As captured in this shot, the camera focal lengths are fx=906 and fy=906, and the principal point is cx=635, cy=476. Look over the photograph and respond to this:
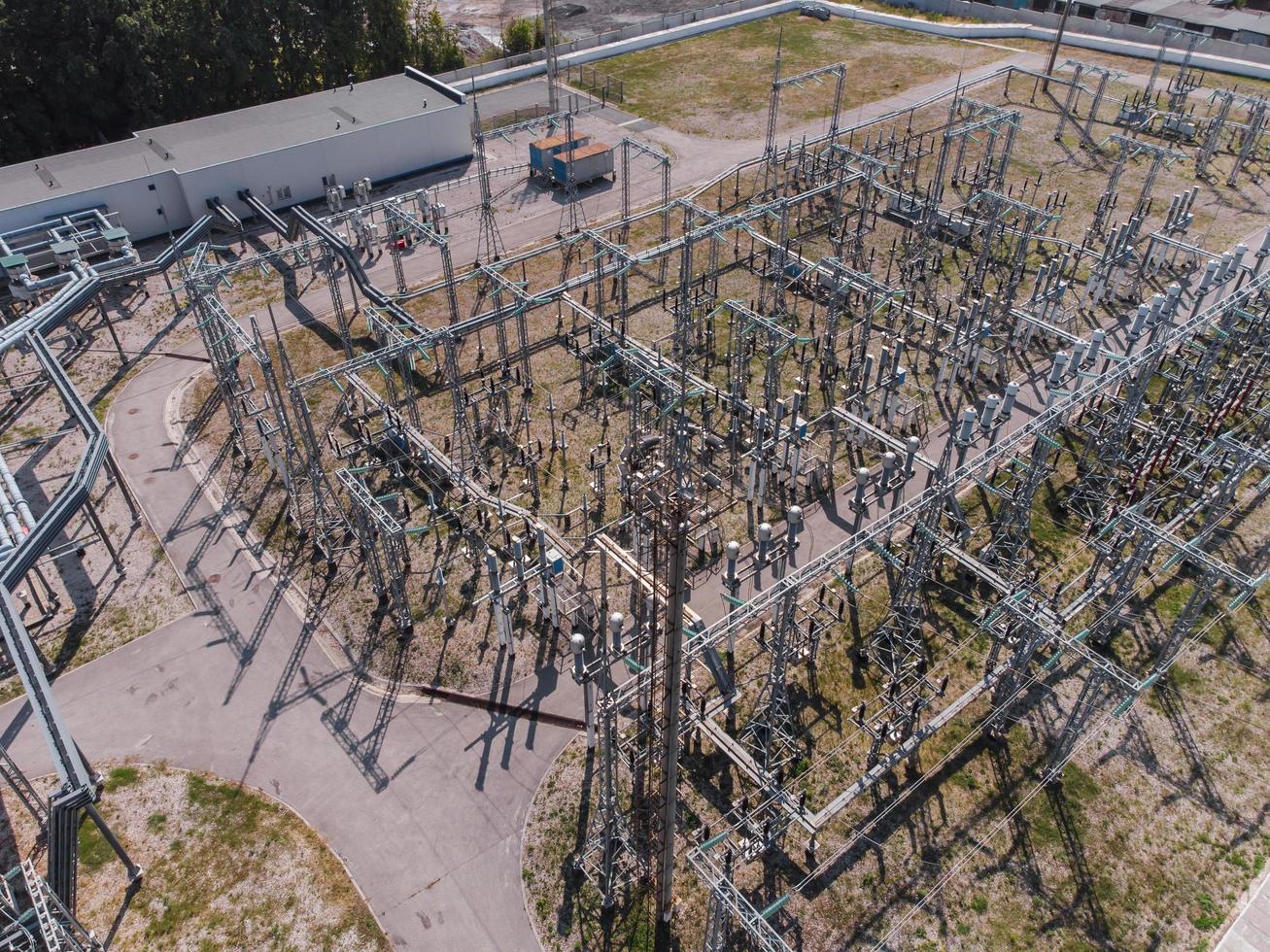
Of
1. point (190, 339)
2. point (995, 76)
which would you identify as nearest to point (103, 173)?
point (190, 339)

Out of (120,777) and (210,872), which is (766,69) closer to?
(120,777)

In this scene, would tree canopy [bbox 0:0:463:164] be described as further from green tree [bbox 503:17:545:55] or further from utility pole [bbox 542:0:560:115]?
utility pole [bbox 542:0:560:115]

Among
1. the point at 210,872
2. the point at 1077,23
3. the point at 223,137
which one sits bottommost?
the point at 210,872

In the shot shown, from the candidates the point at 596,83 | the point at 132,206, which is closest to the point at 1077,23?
the point at 596,83

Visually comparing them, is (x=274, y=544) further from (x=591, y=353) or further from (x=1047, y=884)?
(x=1047, y=884)

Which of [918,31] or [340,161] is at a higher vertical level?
[918,31]

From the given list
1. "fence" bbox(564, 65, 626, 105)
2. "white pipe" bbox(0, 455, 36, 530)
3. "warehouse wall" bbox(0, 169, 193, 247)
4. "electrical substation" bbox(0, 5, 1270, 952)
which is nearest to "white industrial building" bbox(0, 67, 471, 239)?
"warehouse wall" bbox(0, 169, 193, 247)

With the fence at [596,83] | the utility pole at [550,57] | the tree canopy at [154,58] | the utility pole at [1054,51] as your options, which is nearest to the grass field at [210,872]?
the tree canopy at [154,58]
